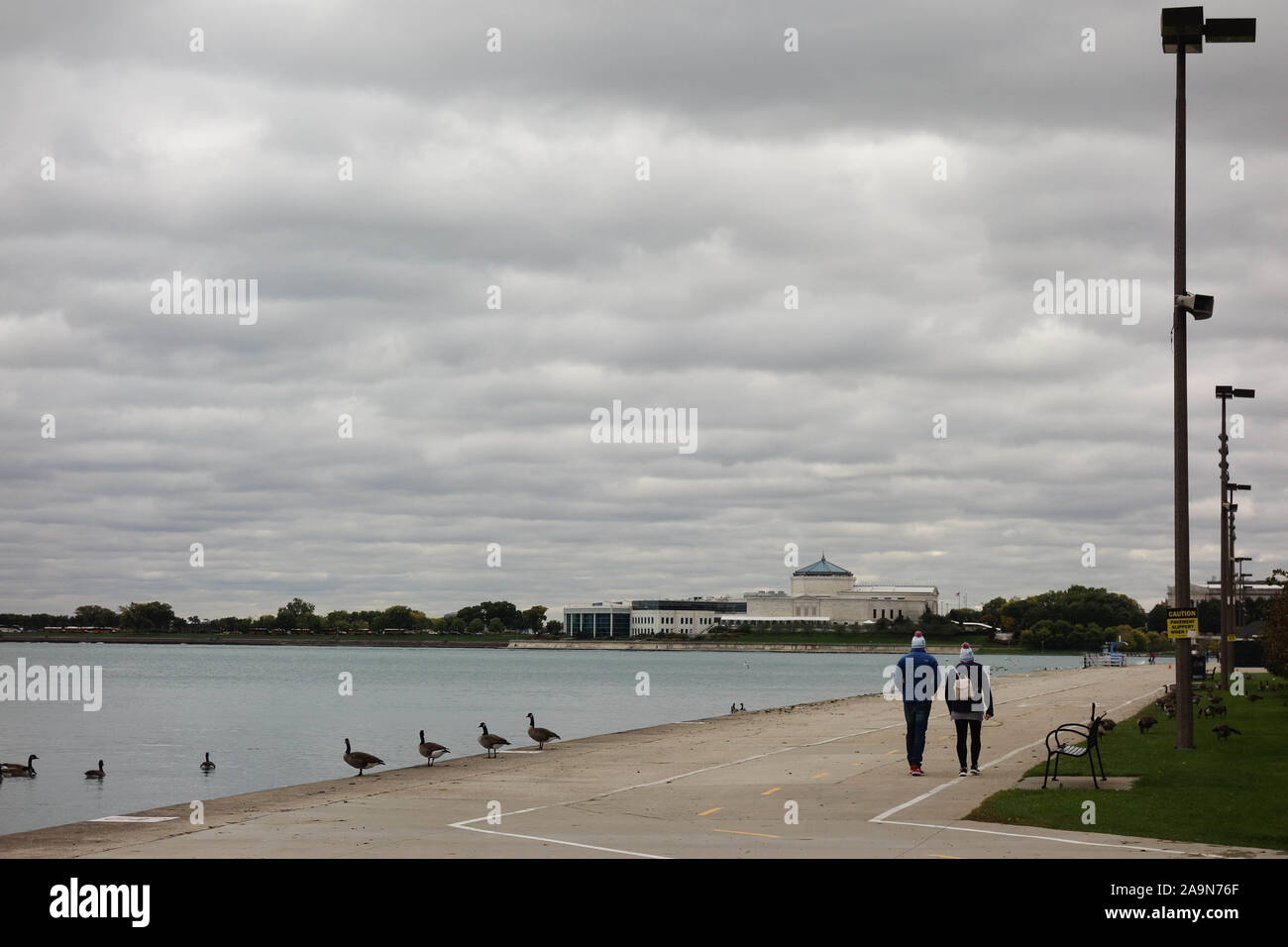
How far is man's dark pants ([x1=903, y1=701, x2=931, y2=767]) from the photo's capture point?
2406cm

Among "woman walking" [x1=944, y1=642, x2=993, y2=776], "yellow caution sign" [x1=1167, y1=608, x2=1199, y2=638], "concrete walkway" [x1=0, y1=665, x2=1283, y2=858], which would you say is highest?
"yellow caution sign" [x1=1167, y1=608, x2=1199, y2=638]

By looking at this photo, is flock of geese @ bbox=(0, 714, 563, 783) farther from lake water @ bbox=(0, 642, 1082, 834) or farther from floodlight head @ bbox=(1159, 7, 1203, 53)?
floodlight head @ bbox=(1159, 7, 1203, 53)

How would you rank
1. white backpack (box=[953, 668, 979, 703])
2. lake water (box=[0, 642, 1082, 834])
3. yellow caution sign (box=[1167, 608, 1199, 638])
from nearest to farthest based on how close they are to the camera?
white backpack (box=[953, 668, 979, 703]) → yellow caution sign (box=[1167, 608, 1199, 638]) → lake water (box=[0, 642, 1082, 834])

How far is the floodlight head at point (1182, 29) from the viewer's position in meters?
25.4

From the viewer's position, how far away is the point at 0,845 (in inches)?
677

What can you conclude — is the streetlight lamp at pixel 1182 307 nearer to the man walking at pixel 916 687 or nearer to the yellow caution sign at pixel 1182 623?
the yellow caution sign at pixel 1182 623

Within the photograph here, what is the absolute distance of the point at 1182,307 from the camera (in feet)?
86.2

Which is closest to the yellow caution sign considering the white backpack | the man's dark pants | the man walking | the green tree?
the white backpack

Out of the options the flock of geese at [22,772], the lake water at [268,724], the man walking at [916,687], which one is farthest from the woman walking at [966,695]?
the flock of geese at [22,772]

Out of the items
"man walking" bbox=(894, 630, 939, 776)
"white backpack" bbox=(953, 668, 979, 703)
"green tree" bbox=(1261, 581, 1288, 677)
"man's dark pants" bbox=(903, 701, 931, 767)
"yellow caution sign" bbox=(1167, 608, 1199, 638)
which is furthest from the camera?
"green tree" bbox=(1261, 581, 1288, 677)
